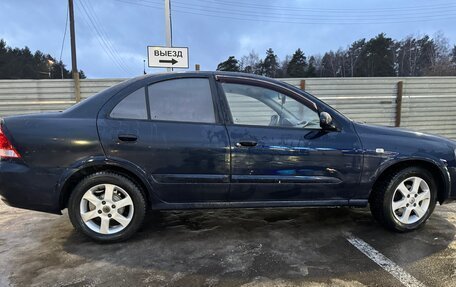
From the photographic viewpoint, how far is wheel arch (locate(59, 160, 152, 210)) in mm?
3477

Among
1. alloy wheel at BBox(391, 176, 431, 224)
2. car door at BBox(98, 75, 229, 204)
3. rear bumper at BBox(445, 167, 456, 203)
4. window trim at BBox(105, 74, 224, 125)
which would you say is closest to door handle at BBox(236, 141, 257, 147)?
car door at BBox(98, 75, 229, 204)

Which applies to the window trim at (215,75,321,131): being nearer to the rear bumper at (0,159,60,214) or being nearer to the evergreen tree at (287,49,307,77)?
the rear bumper at (0,159,60,214)

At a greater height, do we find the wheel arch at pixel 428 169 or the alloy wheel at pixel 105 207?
the wheel arch at pixel 428 169

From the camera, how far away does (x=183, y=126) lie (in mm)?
3582

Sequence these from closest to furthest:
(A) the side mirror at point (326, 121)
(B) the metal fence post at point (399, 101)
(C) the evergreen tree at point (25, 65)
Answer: (A) the side mirror at point (326, 121) < (B) the metal fence post at point (399, 101) < (C) the evergreen tree at point (25, 65)

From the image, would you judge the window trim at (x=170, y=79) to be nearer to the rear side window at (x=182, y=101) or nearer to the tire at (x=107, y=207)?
the rear side window at (x=182, y=101)

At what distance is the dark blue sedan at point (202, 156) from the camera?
3.46 m

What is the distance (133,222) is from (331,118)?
7.07 feet

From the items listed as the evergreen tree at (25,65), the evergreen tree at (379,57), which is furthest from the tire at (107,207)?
the evergreen tree at (379,57)

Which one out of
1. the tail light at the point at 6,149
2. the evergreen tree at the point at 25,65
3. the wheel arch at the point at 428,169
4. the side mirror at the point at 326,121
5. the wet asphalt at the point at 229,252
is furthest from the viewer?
the evergreen tree at the point at 25,65

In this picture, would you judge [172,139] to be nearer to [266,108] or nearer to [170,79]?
[170,79]

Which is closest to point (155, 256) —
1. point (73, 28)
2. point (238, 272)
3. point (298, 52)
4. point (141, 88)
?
point (238, 272)

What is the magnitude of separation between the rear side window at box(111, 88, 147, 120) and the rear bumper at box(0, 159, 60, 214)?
2.46 ft

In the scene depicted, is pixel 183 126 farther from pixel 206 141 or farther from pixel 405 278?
pixel 405 278
